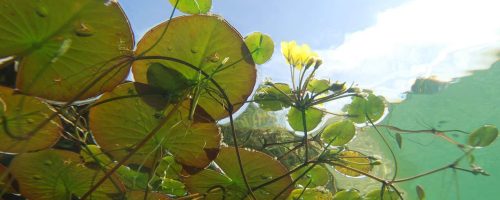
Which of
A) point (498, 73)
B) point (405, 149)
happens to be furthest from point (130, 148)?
point (498, 73)

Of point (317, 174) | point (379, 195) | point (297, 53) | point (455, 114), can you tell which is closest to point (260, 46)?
point (297, 53)

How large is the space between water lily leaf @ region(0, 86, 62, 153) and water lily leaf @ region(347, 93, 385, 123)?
57 centimetres

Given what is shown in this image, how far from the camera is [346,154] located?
0.82m

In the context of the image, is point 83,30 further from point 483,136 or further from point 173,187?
point 483,136

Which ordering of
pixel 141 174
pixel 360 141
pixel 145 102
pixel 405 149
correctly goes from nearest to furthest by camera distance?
pixel 145 102, pixel 141 174, pixel 360 141, pixel 405 149

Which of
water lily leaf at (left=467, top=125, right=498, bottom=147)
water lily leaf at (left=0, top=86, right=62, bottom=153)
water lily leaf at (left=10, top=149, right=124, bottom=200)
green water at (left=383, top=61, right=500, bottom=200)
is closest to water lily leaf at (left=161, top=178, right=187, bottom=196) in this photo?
water lily leaf at (left=10, top=149, right=124, bottom=200)

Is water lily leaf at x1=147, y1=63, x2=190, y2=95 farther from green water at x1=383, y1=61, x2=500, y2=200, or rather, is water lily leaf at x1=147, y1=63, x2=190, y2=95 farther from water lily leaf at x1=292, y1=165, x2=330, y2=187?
green water at x1=383, y1=61, x2=500, y2=200

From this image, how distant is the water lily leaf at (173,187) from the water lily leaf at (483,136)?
0.64 meters

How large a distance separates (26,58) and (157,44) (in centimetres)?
18

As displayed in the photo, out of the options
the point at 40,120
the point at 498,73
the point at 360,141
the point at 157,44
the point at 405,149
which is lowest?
the point at 405,149

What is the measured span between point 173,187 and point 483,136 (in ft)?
2.21

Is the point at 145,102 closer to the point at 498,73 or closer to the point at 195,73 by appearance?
the point at 195,73

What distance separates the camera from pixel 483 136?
76cm

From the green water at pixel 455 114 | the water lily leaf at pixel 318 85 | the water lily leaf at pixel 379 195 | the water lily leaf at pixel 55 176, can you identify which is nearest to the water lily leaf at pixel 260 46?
the water lily leaf at pixel 318 85
